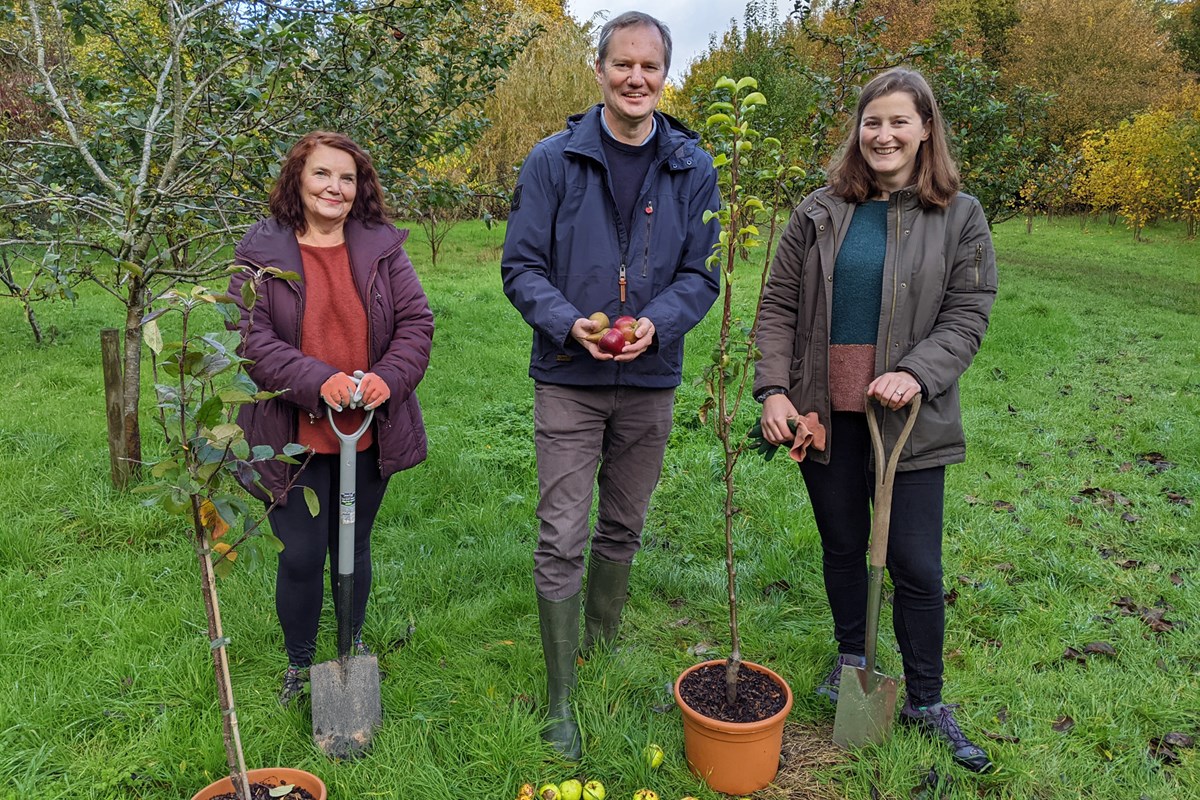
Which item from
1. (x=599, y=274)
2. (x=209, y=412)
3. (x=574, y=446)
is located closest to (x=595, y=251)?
(x=599, y=274)

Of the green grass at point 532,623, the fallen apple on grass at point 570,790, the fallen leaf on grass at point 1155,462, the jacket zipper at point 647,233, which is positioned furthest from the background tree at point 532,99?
the fallen apple on grass at point 570,790

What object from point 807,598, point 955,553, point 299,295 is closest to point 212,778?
point 299,295

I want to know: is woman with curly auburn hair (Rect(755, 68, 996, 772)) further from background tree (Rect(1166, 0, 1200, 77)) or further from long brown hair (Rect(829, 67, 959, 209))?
background tree (Rect(1166, 0, 1200, 77))

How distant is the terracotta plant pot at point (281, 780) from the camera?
7.20ft

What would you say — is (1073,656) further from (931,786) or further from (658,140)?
(658,140)

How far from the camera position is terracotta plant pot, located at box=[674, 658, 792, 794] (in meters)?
2.37

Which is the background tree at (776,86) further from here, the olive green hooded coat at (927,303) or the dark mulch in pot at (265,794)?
the dark mulch in pot at (265,794)

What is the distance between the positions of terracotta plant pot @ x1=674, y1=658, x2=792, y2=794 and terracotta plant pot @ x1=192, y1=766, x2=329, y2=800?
1.07m

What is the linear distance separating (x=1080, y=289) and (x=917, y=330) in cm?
1544

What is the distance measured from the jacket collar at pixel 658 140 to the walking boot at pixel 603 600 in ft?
4.82

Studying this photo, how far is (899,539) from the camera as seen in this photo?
253cm

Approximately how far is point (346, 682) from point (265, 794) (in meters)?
0.43

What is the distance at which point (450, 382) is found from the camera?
287 inches

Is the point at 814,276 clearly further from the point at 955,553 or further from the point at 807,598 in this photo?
the point at 955,553
